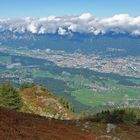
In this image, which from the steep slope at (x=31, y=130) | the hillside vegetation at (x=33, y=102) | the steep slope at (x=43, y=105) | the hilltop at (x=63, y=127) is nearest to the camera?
the steep slope at (x=31, y=130)

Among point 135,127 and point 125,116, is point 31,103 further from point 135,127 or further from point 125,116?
point 135,127

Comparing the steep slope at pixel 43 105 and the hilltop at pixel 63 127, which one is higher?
the hilltop at pixel 63 127

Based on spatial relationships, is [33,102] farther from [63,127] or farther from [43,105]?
[63,127]

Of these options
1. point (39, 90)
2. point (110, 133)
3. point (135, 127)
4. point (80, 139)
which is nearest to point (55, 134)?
point (80, 139)

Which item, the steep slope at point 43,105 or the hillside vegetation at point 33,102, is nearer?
the hillside vegetation at point 33,102

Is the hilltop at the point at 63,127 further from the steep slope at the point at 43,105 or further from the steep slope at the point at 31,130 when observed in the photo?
the steep slope at the point at 43,105

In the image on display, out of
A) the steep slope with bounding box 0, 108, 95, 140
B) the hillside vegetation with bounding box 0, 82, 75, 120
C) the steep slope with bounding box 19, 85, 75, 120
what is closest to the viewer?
the steep slope with bounding box 0, 108, 95, 140

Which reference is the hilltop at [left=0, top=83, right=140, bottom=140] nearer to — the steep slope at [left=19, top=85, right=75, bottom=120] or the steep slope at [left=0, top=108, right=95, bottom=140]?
the steep slope at [left=0, top=108, right=95, bottom=140]

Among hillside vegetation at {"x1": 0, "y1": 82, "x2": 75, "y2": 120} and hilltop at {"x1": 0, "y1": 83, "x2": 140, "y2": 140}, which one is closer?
hilltop at {"x1": 0, "y1": 83, "x2": 140, "y2": 140}

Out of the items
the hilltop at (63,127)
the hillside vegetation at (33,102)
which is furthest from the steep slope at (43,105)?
the hilltop at (63,127)

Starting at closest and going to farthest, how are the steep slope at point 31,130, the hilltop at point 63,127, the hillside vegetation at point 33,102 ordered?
the steep slope at point 31,130, the hilltop at point 63,127, the hillside vegetation at point 33,102

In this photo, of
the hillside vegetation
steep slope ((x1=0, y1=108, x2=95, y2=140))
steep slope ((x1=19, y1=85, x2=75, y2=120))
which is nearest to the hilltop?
steep slope ((x1=0, y1=108, x2=95, y2=140))
